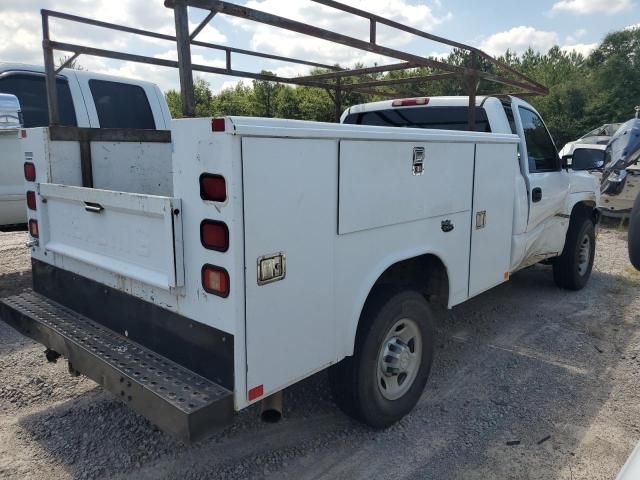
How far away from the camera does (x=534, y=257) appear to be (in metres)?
5.22

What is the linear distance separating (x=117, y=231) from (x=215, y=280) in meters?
0.79

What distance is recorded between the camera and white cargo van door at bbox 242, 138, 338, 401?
7.27 feet

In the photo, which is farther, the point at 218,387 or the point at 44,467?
the point at 44,467

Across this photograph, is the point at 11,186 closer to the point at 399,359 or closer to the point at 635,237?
the point at 399,359

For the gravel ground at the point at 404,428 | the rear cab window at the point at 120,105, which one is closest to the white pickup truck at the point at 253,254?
the gravel ground at the point at 404,428

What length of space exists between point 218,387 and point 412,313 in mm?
1411

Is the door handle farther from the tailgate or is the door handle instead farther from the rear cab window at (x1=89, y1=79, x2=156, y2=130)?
the rear cab window at (x1=89, y1=79, x2=156, y2=130)

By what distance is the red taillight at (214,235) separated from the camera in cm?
217

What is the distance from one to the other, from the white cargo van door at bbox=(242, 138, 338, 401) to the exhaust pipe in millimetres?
161

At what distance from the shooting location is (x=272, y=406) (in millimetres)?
2594

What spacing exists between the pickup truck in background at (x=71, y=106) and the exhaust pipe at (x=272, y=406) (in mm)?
4361

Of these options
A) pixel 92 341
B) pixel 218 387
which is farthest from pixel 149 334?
pixel 218 387

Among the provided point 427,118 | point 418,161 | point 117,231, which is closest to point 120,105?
point 427,118

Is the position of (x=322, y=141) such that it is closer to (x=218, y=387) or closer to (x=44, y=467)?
(x=218, y=387)
